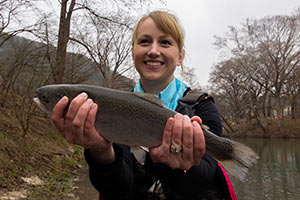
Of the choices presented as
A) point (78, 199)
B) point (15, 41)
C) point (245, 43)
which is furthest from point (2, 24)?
point (245, 43)

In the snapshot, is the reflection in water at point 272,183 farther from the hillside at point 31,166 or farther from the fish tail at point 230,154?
the fish tail at point 230,154

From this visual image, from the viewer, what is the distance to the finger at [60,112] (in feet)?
7.20

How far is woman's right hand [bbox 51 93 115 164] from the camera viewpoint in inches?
83.8

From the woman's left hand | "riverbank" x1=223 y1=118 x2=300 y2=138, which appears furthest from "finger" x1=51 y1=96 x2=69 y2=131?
"riverbank" x1=223 y1=118 x2=300 y2=138

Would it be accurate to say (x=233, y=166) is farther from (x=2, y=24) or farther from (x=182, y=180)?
(x=2, y=24)

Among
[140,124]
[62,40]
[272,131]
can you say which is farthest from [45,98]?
[272,131]

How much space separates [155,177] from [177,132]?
556mm

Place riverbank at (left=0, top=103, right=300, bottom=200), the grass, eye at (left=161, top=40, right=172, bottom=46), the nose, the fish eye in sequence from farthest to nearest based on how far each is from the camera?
the grass, riverbank at (left=0, top=103, right=300, bottom=200), eye at (left=161, top=40, right=172, bottom=46), the nose, the fish eye

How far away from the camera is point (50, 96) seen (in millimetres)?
2410

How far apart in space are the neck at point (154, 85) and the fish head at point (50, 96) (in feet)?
2.93

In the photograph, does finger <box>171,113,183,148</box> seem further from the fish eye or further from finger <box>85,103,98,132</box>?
the fish eye

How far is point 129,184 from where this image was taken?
2383mm

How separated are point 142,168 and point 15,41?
20.7m

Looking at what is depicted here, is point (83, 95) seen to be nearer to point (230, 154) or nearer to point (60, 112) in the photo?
point (60, 112)
